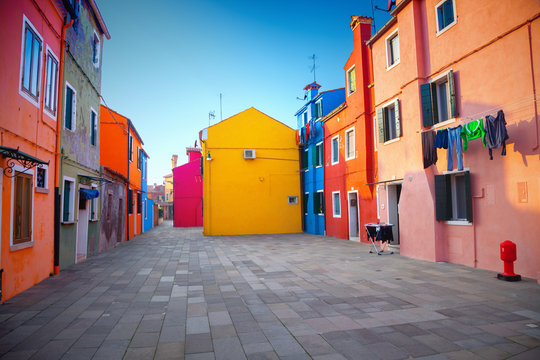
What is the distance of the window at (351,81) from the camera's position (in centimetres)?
1574

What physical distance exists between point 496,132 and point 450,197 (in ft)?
7.74

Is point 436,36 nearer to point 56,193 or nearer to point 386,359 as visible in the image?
point 386,359

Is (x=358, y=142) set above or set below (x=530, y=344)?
above

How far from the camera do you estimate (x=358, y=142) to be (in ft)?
49.8

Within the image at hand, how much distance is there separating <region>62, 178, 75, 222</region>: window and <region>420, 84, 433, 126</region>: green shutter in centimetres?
1009

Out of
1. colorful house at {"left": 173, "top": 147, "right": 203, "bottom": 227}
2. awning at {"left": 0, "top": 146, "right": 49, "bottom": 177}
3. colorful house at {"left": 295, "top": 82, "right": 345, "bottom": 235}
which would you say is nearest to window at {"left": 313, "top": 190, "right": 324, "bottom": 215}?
colorful house at {"left": 295, "top": 82, "right": 345, "bottom": 235}

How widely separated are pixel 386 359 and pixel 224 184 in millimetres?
18176

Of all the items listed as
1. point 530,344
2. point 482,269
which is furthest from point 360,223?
point 530,344

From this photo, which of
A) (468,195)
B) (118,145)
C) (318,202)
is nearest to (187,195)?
(118,145)

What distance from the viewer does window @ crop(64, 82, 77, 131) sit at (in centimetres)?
961

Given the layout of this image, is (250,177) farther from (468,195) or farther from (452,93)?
(468,195)

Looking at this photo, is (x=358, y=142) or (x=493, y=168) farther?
(x=358, y=142)

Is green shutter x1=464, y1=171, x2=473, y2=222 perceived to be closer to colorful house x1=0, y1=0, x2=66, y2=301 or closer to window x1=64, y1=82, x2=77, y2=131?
colorful house x1=0, y1=0, x2=66, y2=301

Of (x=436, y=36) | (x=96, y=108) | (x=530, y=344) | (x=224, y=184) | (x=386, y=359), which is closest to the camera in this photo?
(x=386, y=359)
